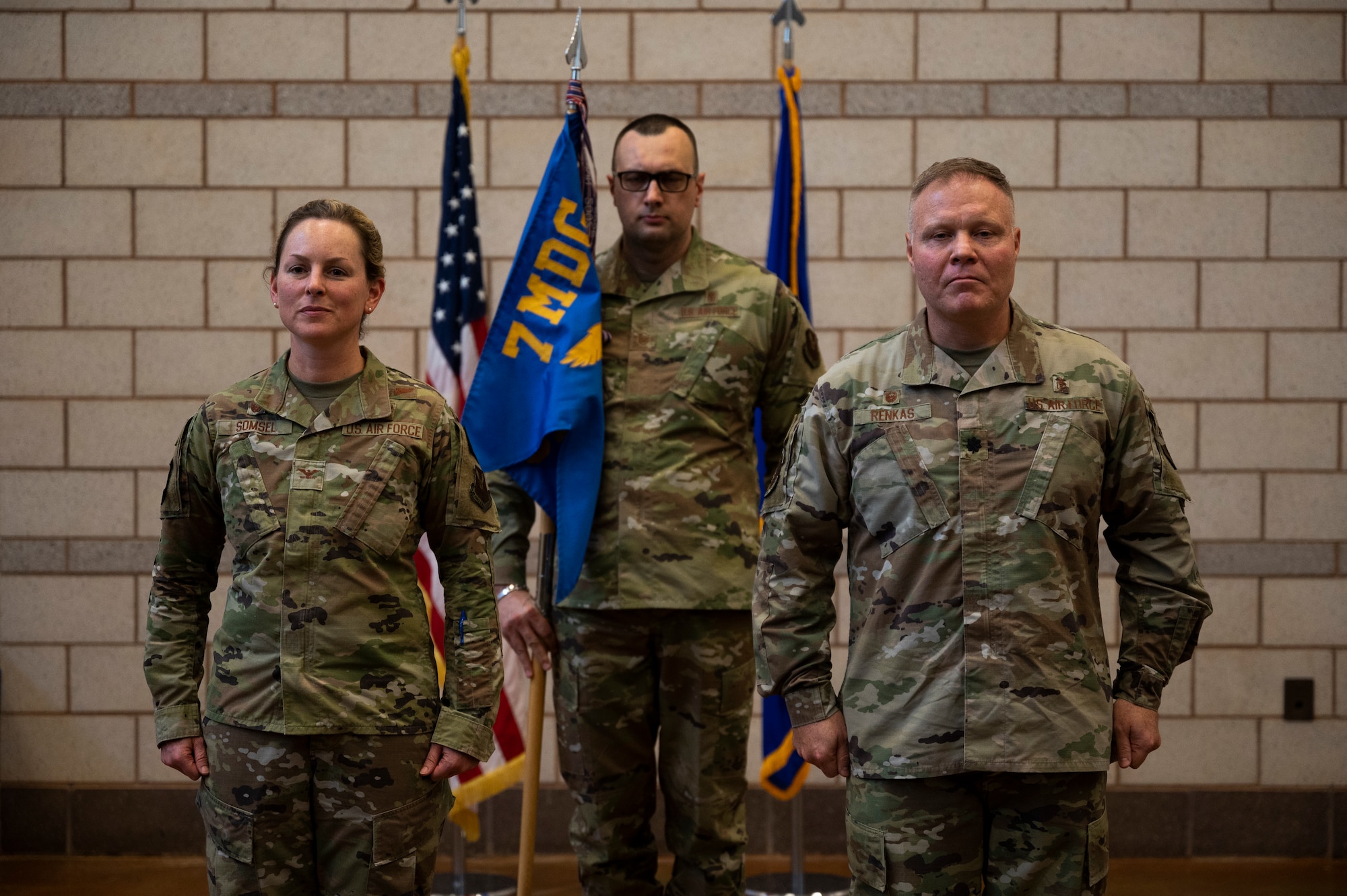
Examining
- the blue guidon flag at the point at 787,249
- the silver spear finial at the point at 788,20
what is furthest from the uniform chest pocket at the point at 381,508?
the silver spear finial at the point at 788,20

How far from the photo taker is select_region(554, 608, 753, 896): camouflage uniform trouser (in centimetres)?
240

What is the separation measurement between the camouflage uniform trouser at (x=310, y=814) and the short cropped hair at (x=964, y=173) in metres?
1.13

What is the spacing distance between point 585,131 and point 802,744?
1580mm

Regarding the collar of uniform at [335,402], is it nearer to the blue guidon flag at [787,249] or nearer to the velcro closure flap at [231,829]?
the velcro closure flap at [231,829]

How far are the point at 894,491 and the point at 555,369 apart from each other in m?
1.01

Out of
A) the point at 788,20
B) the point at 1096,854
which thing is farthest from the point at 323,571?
the point at 788,20

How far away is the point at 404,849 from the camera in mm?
1759

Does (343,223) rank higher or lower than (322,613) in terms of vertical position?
higher

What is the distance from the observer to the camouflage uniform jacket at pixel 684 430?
2408 millimetres

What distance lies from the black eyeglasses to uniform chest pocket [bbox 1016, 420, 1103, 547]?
41.3 inches

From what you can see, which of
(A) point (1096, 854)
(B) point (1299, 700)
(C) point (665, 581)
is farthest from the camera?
(B) point (1299, 700)

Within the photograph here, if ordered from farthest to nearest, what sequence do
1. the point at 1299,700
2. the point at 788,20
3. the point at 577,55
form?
the point at 1299,700 < the point at 788,20 < the point at 577,55

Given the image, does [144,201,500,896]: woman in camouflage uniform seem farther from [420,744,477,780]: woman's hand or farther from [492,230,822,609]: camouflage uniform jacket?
[492,230,822,609]: camouflage uniform jacket

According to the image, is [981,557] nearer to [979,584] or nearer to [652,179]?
[979,584]
